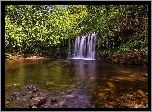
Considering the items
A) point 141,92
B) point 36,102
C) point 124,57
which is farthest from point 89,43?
point 36,102

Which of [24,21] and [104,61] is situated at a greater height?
[24,21]

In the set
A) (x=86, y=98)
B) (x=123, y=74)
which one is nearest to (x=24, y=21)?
(x=86, y=98)

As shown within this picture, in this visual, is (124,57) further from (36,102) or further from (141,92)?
(36,102)

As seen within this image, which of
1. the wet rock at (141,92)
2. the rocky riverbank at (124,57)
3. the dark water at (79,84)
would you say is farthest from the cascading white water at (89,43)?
the wet rock at (141,92)

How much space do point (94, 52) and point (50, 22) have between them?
1.74 m

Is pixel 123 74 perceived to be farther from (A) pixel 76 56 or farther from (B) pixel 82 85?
(A) pixel 76 56

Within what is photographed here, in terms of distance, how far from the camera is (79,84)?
15.6 ft

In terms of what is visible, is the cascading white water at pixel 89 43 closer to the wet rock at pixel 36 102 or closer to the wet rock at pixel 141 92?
the wet rock at pixel 141 92

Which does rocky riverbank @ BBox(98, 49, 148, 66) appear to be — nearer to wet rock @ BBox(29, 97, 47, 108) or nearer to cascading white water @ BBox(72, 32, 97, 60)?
cascading white water @ BBox(72, 32, 97, 60)

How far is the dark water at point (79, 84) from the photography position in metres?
3.69

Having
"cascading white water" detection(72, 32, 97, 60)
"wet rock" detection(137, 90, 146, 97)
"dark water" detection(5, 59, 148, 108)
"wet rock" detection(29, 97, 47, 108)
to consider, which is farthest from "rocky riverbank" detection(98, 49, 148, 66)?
"wet rock" detection(29, 97, 47, 108)

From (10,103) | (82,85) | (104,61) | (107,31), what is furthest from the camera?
(104,61)

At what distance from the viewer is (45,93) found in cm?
423

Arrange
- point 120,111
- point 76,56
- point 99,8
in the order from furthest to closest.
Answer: point 76,56 < point 99,8 < point 120,111
